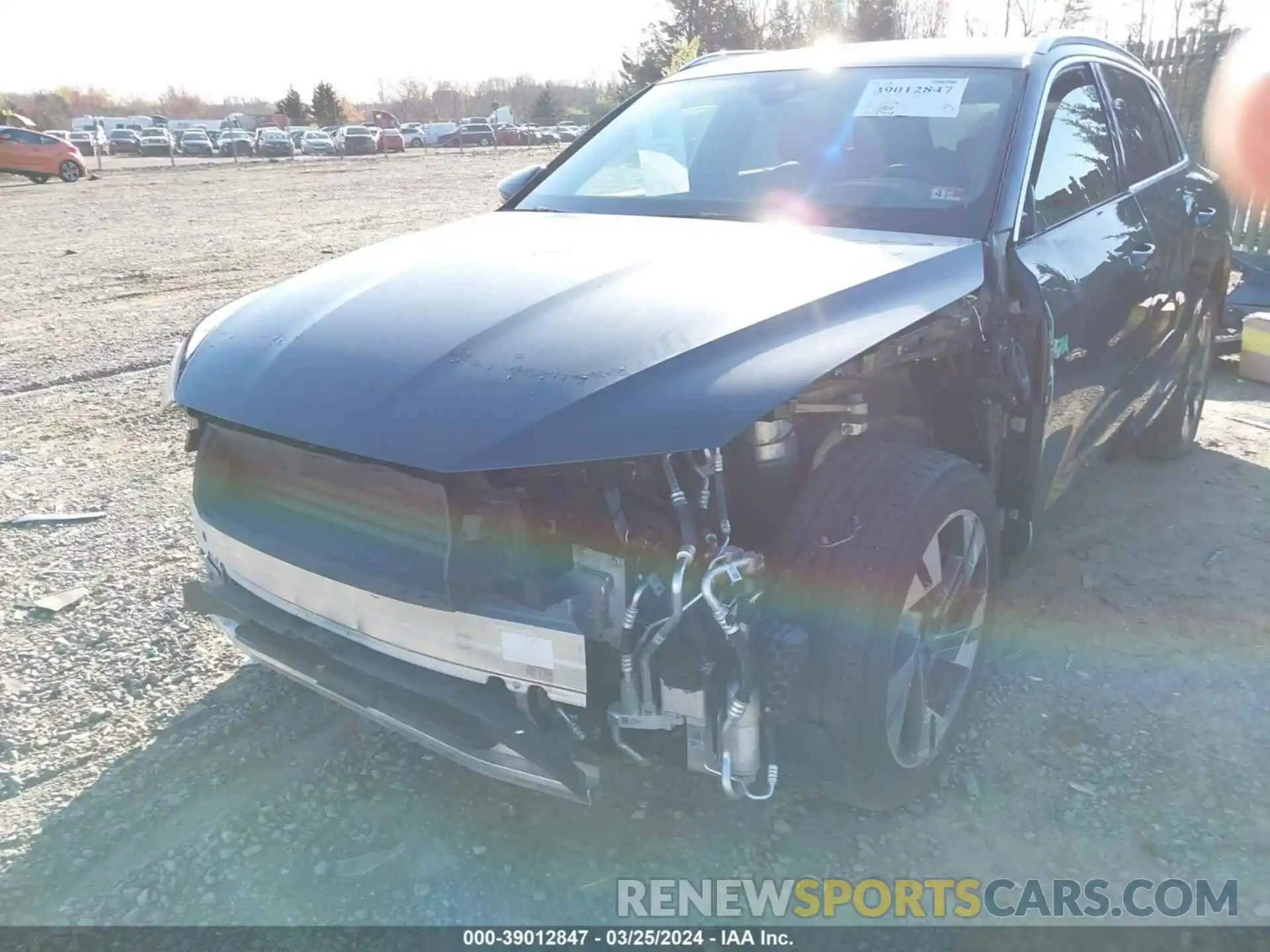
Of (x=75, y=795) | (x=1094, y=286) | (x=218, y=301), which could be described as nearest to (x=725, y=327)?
(x=1094, y=286)

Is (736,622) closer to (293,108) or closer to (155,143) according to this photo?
(155,143)

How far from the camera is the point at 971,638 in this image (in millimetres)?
2689

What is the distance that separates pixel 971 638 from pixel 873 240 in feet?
3.70

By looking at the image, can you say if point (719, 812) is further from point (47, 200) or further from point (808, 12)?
point (808, 12)

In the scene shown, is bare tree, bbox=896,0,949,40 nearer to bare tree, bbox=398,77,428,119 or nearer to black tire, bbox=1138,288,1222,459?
black tire, bbox=1138,288,1222,459

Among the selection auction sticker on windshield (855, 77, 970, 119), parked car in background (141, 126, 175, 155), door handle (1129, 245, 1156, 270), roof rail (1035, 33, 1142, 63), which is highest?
parked car in background (141, 126, 175, 155)

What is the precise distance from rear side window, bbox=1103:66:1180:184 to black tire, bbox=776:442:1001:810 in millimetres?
2090

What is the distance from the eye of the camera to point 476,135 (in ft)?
181

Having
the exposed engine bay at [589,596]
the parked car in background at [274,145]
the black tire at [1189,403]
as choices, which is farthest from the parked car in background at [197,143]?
the exposed engine bay at [589,596]

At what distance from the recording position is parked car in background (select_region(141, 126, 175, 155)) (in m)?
47.8

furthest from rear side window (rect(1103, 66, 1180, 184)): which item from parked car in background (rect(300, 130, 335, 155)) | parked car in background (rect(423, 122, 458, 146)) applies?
parked car in background (rect(423, 122, 458, 146))

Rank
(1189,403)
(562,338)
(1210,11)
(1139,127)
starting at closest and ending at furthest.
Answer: (562,338), (1139,127), (1189,403), (1210,11)

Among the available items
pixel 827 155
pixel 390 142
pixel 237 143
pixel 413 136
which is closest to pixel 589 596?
pixel 827 155

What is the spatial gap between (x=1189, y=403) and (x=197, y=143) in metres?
51.1
